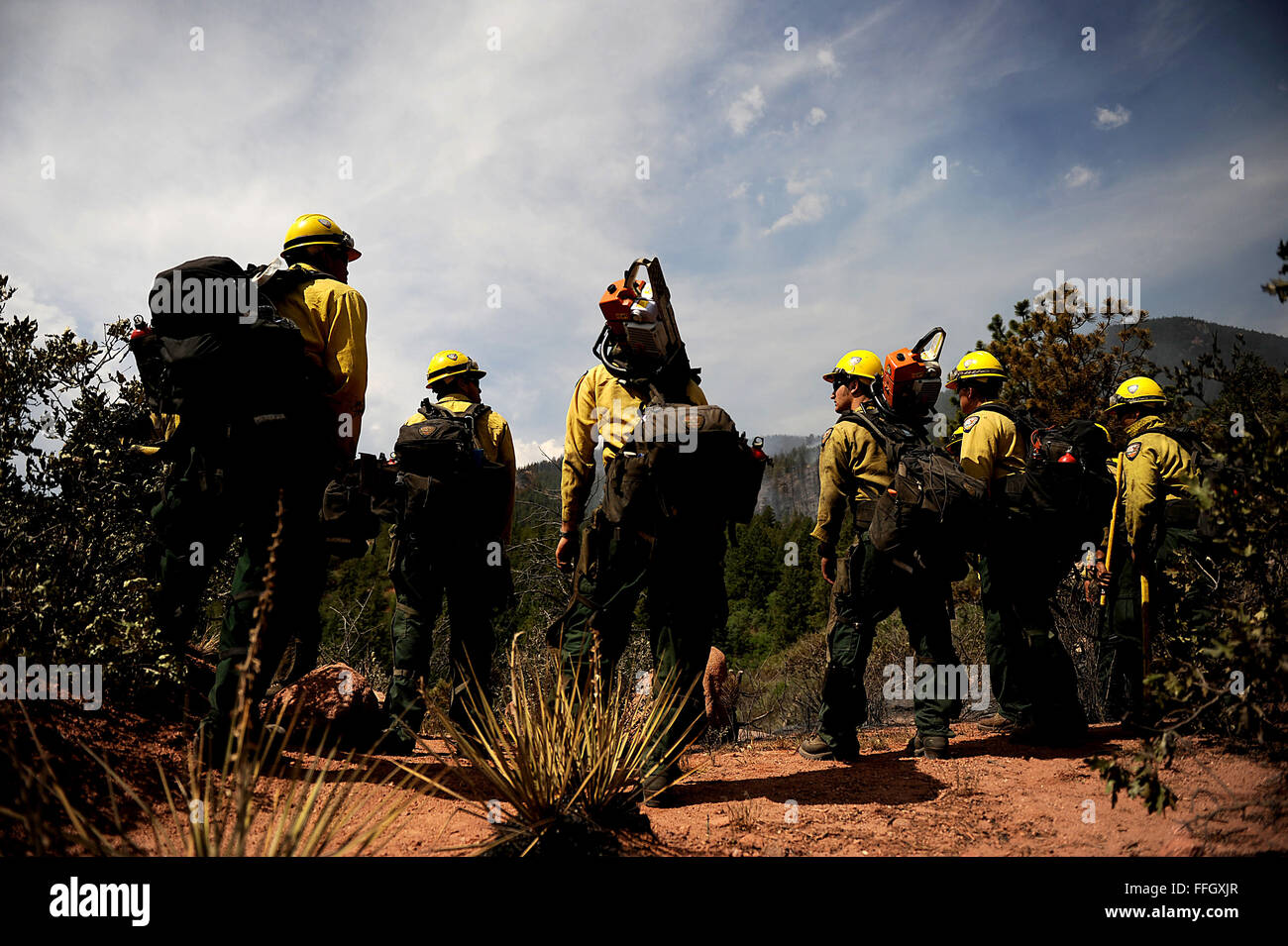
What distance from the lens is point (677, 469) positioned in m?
3.44

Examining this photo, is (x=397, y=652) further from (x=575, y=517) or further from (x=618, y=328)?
(x=618, y=328)

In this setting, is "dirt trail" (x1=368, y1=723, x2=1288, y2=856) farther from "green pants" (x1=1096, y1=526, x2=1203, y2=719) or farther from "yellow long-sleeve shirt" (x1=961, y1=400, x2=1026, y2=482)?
"yellow long-sleeve shirt" (x1=961, y1=400, x2=1026, y2=482)

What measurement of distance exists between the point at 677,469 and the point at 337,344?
5.73ft

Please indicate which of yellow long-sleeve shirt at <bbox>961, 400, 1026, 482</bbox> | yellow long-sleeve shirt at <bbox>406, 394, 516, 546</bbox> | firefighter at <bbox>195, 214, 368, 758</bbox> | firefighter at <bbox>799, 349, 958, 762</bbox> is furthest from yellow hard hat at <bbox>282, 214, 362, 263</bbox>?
yellow long-sleeve shirt at <bbox>961, 400, 1026, 482</bbox>

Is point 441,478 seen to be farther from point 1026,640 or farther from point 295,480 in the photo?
point 1026,640

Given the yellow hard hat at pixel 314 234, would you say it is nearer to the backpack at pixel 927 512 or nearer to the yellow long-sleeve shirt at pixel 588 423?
the yellow long-sleeve shirt at pixel 588 423

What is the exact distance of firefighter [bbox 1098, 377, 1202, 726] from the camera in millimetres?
5004

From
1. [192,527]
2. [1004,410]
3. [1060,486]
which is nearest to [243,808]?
[192,527]

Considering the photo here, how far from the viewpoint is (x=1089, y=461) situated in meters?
5.12

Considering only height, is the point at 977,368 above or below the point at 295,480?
above

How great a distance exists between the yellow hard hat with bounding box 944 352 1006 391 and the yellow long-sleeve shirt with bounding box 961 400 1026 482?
0.60 meters
